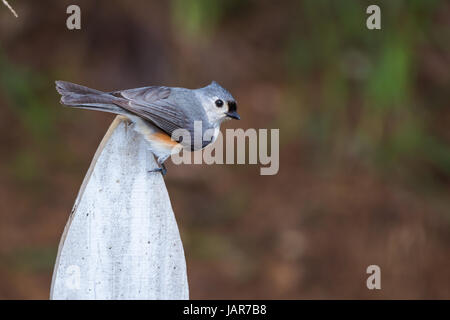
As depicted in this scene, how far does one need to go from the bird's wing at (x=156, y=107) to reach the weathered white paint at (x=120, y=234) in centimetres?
19

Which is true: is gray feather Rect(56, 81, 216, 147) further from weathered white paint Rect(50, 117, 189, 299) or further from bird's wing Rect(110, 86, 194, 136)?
weathered white paint Rect(50, 117, 189, 299)

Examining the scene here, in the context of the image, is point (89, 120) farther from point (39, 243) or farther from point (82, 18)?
point (39, 243)

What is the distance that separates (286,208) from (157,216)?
334 cm

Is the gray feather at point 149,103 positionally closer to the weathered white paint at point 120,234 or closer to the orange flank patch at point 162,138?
the orange flank patch at point 162,138

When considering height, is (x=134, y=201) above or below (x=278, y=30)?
below

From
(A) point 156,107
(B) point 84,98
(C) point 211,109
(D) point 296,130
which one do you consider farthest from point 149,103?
(D) point 296,130

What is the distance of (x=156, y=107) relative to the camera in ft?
8.20

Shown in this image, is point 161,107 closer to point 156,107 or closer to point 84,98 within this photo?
point 156,107

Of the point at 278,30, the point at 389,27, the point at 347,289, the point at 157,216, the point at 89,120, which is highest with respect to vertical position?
the point at 278,30

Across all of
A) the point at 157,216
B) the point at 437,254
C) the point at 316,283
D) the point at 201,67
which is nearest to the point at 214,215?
the point at 316,283

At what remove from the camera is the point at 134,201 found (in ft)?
7.11

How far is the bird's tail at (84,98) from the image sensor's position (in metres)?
2.27

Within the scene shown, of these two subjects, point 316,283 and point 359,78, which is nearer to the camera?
point 316,283

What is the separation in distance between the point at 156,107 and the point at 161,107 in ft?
0.11
